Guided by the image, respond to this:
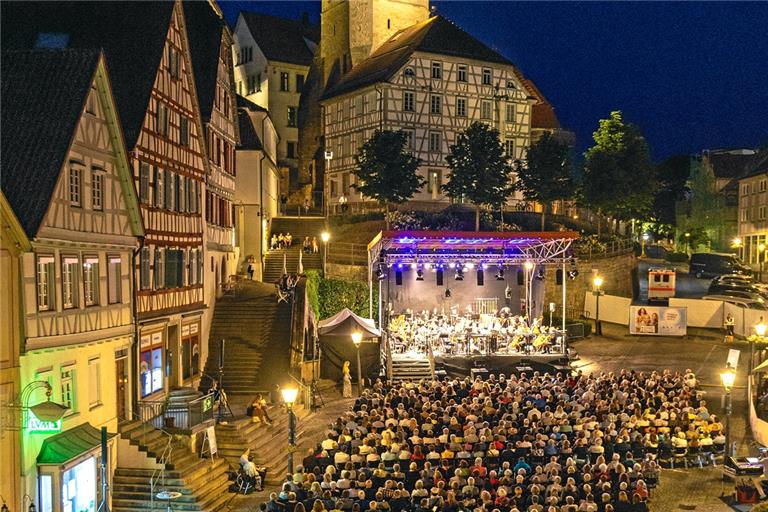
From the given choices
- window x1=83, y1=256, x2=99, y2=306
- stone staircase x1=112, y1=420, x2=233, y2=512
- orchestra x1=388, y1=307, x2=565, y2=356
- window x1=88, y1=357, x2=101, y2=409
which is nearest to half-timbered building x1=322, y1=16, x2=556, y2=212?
orchestra x1=388, y1=307, x2=565, y2=356

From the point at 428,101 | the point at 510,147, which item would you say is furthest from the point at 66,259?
the point at 510,147

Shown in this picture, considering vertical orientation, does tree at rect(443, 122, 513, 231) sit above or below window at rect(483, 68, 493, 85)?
below

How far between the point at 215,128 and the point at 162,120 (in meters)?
6.66

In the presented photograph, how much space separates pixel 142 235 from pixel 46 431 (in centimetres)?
723

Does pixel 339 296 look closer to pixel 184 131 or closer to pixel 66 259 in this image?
pixel 184 131

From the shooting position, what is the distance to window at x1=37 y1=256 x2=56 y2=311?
18.2 metres

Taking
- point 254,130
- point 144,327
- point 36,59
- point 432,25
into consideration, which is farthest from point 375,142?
point 36,59

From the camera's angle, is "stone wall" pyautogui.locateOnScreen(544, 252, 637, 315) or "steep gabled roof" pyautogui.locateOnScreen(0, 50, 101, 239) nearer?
"steep gabled roof" pyautogui.locateOnScreen(0, 50, 101, 239)

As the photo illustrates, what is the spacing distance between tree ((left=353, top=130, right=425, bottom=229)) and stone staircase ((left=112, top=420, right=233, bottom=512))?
28697 millimetres

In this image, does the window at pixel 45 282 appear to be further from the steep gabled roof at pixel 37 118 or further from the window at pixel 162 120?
the window at pixel 162 120

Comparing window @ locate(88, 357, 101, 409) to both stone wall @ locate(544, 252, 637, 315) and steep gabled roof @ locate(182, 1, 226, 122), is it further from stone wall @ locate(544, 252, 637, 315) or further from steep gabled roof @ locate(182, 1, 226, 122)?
stone wall @ locate(544, 252, 637, 315)

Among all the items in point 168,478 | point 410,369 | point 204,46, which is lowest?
point 168,478

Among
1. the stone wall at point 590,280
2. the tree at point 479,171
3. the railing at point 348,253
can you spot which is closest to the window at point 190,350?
the railing at point 348,253

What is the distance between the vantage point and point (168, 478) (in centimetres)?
2023
